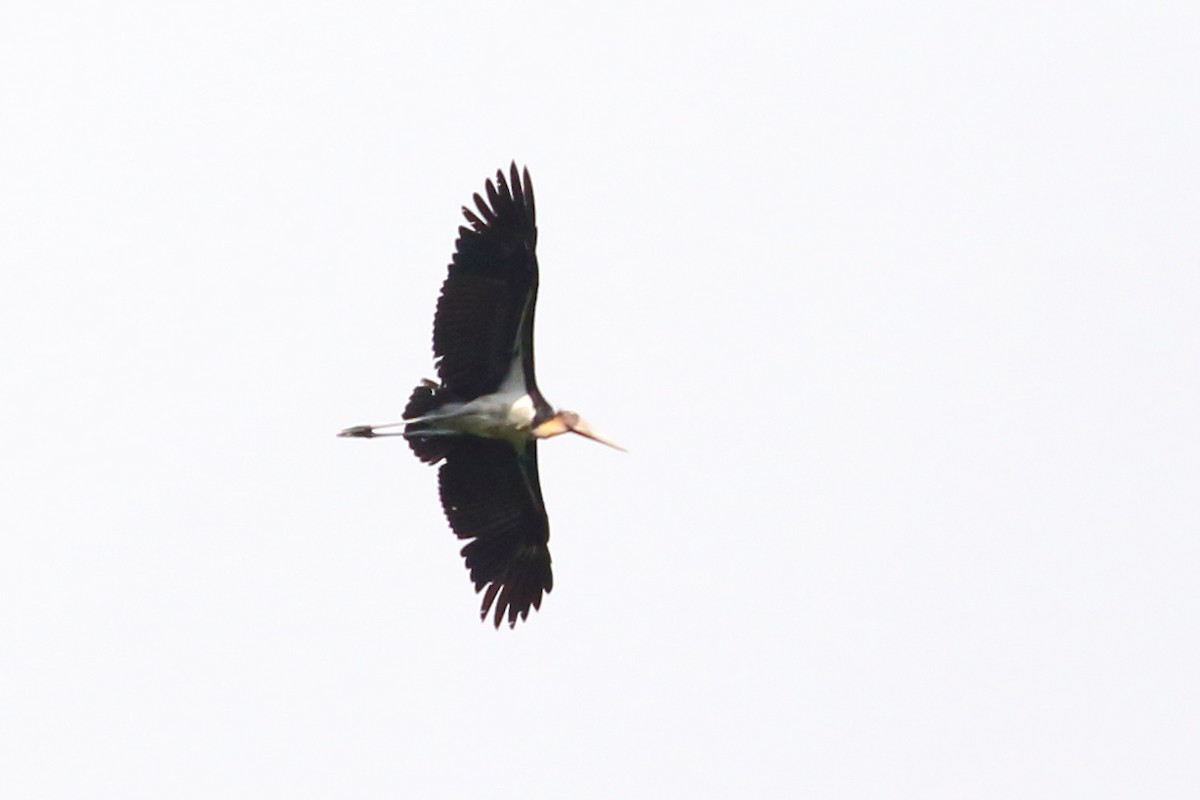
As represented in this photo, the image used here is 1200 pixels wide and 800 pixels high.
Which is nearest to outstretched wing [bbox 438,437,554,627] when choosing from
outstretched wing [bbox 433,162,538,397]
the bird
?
the bird

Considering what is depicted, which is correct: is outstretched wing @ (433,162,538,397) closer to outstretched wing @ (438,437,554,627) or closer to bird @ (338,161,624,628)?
bird @ (338,161,624,628)

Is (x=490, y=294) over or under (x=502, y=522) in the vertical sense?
over

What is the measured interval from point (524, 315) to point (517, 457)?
207cm

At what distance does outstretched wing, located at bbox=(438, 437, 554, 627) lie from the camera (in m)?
24.5

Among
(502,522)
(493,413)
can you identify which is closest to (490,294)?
(493,413)

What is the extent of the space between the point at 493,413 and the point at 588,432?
126 centimetres

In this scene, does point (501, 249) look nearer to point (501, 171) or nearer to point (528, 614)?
point (501, 171)

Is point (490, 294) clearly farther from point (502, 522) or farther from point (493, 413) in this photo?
point (502, 522)

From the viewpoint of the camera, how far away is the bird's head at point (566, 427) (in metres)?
24.1

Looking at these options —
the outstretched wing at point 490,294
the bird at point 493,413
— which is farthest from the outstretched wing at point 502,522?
the outstretched wing at point 490,294

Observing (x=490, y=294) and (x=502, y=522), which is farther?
(x=502, y=522)

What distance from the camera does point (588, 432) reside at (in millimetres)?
24469

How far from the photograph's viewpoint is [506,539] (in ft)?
81.4

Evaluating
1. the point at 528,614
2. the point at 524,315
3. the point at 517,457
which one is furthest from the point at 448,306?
the point at 528,614
